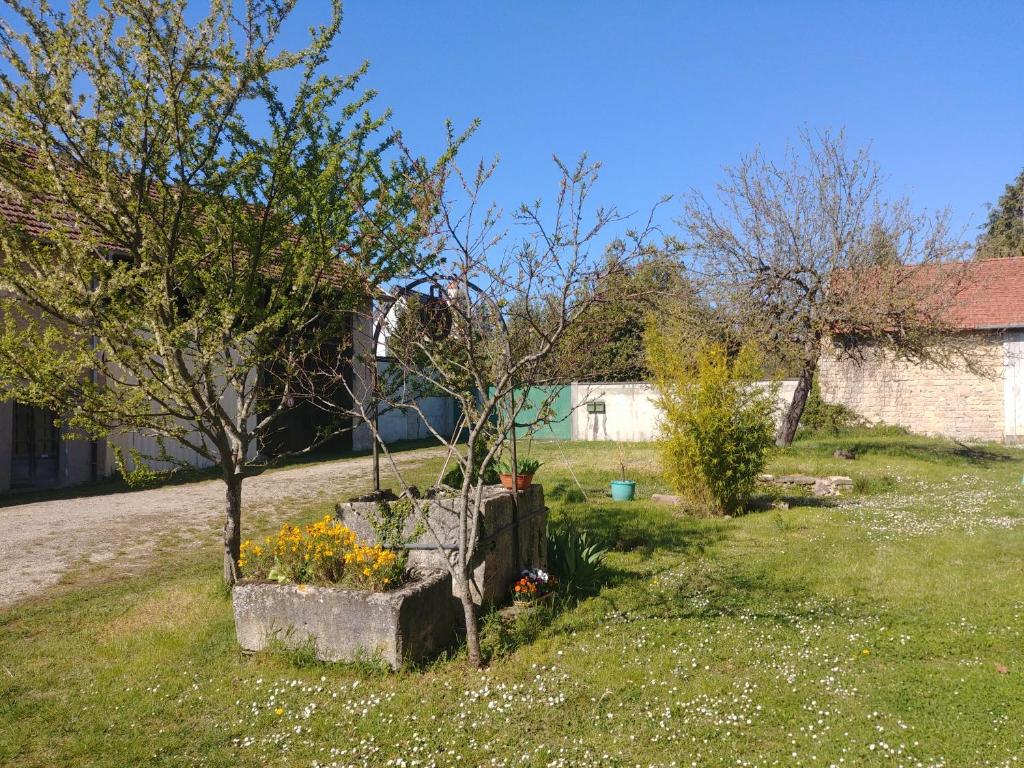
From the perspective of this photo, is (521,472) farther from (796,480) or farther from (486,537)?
(796,480)

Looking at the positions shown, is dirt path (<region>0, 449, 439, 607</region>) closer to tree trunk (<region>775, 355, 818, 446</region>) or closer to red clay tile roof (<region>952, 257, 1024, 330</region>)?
tree trunk (<region>775, 355, 818, 446</region>)

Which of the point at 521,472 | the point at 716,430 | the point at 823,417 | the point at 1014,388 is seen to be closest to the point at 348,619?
the point at 521,472

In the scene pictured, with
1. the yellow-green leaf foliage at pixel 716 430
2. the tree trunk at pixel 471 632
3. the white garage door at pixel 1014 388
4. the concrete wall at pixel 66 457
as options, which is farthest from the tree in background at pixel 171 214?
the white garage door at pixel 1014 388

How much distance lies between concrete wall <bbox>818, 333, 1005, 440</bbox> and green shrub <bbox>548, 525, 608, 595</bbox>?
623 inches

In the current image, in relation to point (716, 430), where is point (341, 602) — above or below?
below

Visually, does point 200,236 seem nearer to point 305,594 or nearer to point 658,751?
point 305,594

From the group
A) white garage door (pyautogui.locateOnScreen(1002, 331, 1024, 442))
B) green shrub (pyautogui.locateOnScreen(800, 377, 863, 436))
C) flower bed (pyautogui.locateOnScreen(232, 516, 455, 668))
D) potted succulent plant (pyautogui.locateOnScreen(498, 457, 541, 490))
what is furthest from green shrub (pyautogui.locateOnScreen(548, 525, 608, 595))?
white garage door (pyautogui.locateOnScreen(1002, 331, 1024, 442))

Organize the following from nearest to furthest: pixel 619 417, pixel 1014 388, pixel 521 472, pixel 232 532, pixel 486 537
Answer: pixel 486 537 → pixel 232 532 → pixel 521 472 → pixel 1014 388 → pixel 619 417

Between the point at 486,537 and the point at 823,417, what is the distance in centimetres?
1882

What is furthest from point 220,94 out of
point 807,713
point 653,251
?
point 807,713

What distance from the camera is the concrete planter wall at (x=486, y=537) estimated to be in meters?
5.50

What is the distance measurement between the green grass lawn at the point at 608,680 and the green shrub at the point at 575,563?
183 mm

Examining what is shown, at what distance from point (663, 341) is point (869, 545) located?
4.10 meters

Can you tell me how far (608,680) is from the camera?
4430 millimetres
